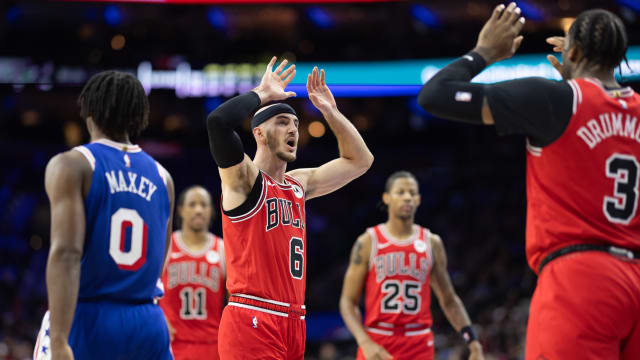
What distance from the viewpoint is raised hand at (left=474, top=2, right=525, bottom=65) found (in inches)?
145

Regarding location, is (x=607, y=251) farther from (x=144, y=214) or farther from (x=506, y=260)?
(x=506, y=260)

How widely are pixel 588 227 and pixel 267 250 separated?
7.41 ft

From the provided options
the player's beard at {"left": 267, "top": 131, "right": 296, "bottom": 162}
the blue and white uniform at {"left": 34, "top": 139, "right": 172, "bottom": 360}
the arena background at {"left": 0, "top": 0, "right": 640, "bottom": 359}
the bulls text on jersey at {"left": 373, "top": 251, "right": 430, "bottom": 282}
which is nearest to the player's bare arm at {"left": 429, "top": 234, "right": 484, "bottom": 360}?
the bulls text on jersey at {"left": 373, "top": 251, "right": 430, "bottom": 282}

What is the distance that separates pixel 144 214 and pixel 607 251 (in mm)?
2176

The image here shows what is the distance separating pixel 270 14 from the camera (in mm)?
24156

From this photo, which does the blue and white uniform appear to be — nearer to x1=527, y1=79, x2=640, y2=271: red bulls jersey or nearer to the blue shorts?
the blue shorts

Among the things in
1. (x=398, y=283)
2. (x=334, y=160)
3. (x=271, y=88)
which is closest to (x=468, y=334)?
(x=398, y=283)

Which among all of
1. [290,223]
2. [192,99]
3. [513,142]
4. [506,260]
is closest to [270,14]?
[192,99]

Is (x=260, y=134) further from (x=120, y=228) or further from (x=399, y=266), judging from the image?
(x=399, y=266)

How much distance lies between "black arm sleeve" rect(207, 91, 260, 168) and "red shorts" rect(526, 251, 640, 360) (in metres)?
2.18

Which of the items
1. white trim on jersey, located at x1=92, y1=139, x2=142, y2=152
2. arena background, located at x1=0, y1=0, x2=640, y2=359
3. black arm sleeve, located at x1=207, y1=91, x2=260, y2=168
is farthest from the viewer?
arena background, located at x1=0, y1=0, x2=640, y2=359

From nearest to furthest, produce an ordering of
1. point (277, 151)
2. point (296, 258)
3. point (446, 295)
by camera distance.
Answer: point (296, 258) → point (277, 151) → point (446, 295)

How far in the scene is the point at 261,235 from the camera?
5020 mm

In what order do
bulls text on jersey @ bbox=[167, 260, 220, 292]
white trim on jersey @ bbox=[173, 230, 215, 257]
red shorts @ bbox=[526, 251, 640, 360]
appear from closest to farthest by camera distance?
red shorts @ bbox=[526, 251, 640, 360], bulls text on jersey @ bbox=[167, 260, 220, 292], white trim on jersey @ bbox=[173, 230, 215, 257]
